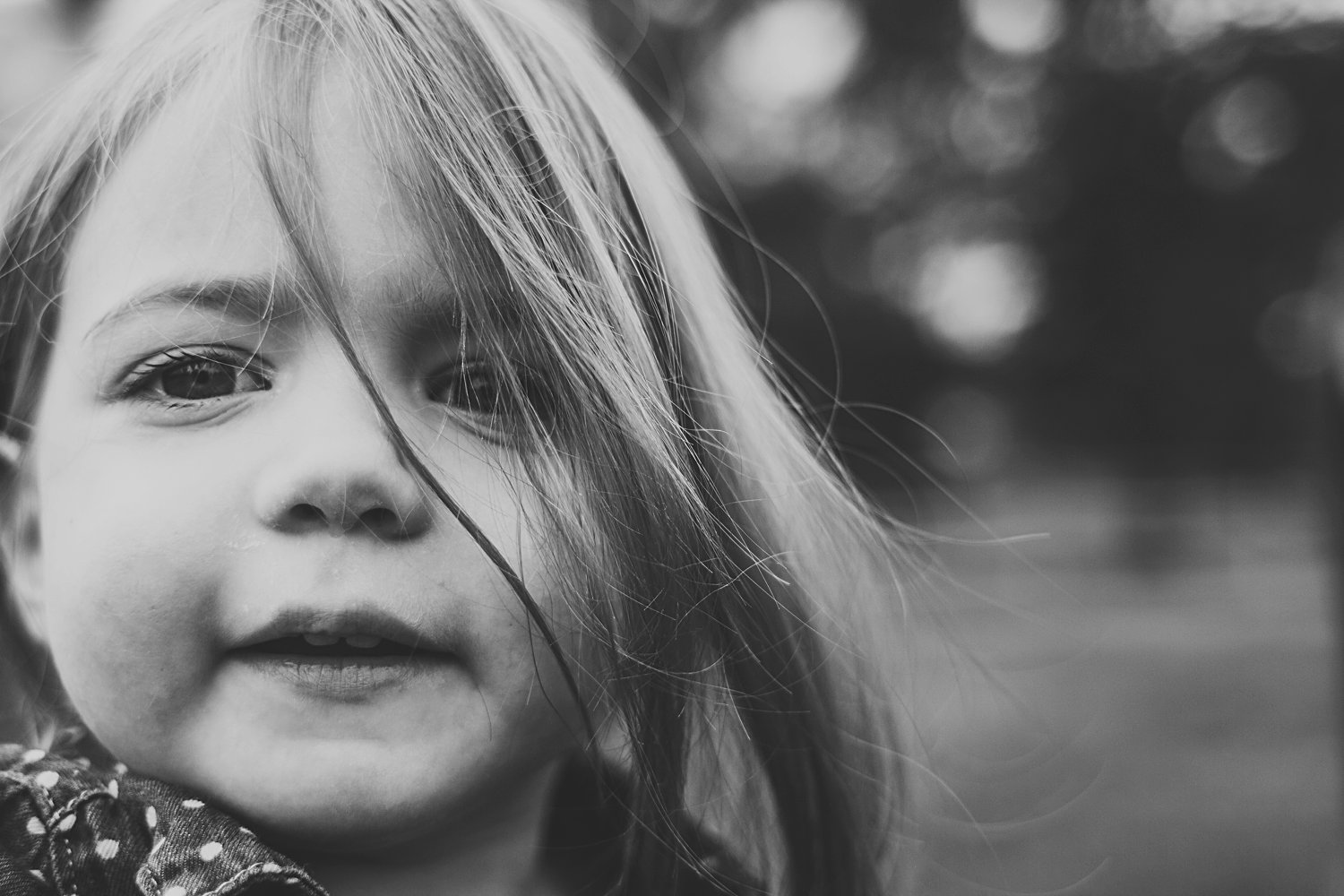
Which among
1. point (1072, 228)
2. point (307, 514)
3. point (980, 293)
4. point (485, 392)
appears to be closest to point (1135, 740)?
point (485, 392)

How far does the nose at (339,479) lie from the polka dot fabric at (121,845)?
23cm

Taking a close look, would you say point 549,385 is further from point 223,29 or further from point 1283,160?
point 1283,160

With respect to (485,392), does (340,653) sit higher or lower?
lower

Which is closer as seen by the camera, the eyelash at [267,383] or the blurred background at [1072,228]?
the eyelash at [267,383]

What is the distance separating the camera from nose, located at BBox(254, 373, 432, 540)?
31.3 inches

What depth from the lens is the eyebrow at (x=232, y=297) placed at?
0.84 m

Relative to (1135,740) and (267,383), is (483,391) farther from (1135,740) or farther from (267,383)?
(1135,740)

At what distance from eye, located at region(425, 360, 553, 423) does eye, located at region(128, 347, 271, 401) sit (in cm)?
13

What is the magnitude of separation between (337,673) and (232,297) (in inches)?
11.3

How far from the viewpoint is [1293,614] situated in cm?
950

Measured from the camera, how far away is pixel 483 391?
0.90m

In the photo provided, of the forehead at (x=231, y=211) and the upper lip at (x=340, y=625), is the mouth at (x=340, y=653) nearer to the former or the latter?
the upper lip at (x=340, y=625)

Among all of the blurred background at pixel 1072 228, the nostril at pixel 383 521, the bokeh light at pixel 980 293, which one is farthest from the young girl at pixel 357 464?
the bokeh light at pixel 980 293

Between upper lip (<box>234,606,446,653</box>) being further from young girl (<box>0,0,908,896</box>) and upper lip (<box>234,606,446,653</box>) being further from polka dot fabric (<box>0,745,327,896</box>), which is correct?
polka dot fabric (<box>0,745,327,896</box>)
